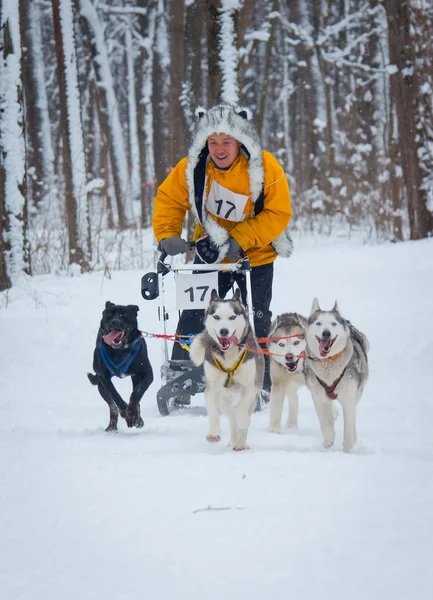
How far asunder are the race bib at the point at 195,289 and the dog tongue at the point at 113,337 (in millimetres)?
637

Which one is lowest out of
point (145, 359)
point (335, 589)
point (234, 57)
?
point (335, 589)

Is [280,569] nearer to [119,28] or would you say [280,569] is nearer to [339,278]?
[339,278]

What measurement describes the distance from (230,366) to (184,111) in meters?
14.3

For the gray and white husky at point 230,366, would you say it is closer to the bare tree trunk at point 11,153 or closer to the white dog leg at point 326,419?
the white dog leg at point 326,419

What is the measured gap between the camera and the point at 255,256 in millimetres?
5062

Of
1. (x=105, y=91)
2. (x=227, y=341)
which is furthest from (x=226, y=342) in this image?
(x=105, y=91)

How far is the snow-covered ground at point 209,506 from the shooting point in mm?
2293

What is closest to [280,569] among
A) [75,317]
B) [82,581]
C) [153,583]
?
[153,583]

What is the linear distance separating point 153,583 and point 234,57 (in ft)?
24.7

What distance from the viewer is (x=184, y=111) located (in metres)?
17.4

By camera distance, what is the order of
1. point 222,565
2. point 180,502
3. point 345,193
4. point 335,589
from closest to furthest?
1. point 335,589
2. point 222,565
3. point 180,502
4. point 345,193

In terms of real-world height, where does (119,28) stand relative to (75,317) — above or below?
above

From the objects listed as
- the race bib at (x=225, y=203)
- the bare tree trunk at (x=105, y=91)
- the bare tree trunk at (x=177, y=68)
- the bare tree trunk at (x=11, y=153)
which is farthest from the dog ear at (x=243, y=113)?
the bare tree trunk at (x=105, y=91)

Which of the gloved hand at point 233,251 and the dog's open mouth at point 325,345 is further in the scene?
the gloved hand at point 233,251
